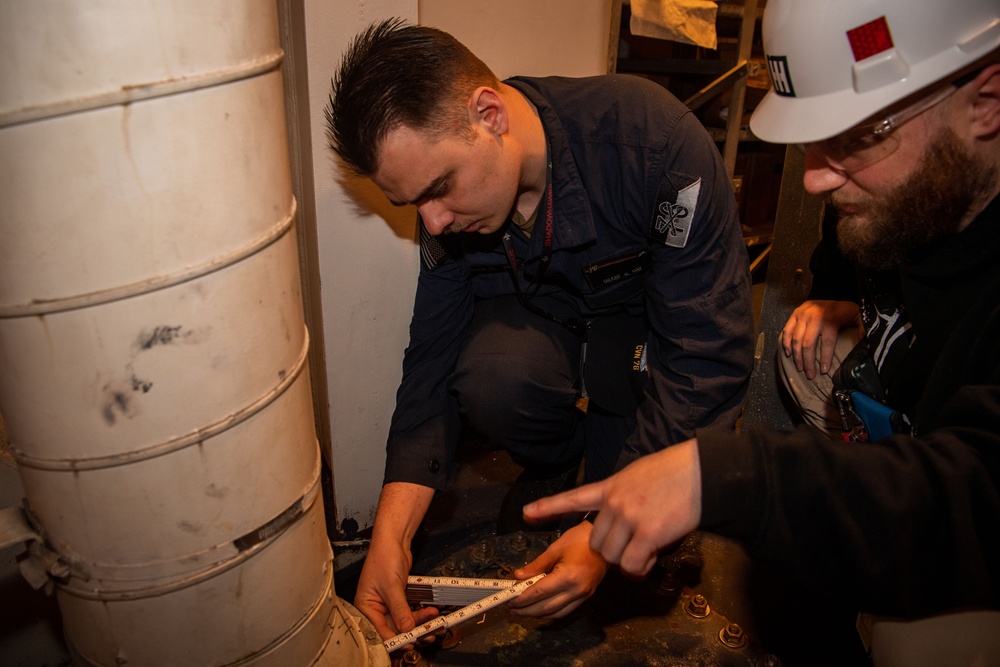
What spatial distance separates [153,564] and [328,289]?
78 centimetres

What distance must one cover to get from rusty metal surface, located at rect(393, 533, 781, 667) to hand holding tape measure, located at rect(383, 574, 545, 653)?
12 cm

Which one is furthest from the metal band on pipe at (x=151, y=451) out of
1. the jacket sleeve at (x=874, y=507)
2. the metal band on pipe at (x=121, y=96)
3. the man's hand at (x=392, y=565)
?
the man's hand at (x=392, y=565)

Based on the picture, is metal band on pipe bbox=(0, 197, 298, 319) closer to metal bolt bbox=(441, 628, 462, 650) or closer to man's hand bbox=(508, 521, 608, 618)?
man's hand bbox=(508, 521, 608, 618)

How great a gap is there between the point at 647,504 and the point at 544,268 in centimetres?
79

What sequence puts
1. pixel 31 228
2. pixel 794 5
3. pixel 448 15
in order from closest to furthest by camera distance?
pixel 31 228 < pixel 794 5 < pixel 448 15

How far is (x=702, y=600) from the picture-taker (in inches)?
57.9

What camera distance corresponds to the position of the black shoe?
175cm

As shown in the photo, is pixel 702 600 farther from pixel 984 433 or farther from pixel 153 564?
pixel 153 564

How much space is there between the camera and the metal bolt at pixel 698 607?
57.1 inches

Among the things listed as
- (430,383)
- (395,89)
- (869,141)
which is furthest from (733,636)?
(395,89)

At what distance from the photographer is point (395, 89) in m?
A: 1.16

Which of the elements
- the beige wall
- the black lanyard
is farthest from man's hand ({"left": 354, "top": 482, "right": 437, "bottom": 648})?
the black lanyard

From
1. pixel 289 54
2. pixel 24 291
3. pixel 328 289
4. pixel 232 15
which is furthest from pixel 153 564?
pixel 289 54

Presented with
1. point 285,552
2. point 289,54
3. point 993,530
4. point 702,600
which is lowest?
point 702,600
